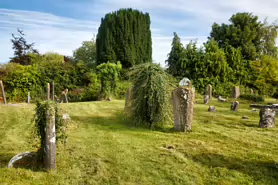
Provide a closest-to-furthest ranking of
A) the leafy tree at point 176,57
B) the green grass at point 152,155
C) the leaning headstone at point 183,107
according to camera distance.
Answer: the green grass at point 152,155 → the leaning headstone at point 183,107 → the leafy tree at point 176,57

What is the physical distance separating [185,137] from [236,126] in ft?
7.62

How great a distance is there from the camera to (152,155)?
5285 millimetres

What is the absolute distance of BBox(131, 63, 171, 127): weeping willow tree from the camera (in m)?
7.49

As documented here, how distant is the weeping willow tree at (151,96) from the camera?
7488mm

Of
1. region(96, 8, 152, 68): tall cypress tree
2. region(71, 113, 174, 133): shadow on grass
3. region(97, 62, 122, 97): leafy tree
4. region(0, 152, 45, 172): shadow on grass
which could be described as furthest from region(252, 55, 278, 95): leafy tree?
region(0, 152, 45, 172): shadow on grass

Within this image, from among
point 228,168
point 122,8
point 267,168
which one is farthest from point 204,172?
point 122,8

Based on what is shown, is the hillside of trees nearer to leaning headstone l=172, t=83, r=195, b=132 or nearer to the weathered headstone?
the weathered headstone

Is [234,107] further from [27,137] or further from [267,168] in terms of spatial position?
[27,137]

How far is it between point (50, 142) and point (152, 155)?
6.89ft

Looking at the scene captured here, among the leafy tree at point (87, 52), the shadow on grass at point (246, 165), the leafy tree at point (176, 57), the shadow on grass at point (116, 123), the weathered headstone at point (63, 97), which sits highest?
the leafy tree at point (87, 52)

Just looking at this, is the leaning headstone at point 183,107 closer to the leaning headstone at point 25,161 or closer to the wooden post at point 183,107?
the wooden post at point 183,107

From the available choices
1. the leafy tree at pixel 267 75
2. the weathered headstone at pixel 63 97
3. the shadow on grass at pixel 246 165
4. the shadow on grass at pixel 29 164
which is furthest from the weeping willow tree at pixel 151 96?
the leafy tree at pixel 267 75

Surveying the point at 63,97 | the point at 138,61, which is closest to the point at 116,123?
the point at 63,97

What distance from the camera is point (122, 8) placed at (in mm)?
26172
